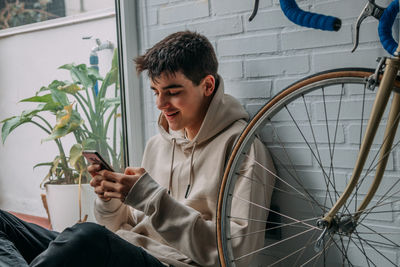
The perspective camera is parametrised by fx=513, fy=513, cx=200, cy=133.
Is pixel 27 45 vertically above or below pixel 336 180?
above

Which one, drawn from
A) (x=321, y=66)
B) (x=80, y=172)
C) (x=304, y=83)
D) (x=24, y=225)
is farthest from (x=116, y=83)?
(x=304, y=83)

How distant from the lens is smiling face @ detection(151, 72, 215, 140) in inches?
61.0

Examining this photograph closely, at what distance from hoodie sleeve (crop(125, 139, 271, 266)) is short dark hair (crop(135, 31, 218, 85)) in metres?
0.32

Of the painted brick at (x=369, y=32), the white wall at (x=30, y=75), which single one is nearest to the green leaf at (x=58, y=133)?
the white wall at (x=30, y=75)

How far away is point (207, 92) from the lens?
1594 mm

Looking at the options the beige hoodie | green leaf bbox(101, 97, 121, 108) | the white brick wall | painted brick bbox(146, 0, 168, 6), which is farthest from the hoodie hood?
green leaf bbox(101, 97, 121, 108)

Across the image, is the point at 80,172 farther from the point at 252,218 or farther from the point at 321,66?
the point at 321,66

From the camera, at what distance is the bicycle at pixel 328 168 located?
1173mm

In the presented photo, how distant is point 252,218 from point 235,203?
65 mm

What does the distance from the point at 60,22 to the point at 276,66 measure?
1.19m

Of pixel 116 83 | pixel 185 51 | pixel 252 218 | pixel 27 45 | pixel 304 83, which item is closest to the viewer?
pixel 304 83

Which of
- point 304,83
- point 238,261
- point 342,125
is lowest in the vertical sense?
point 238,261

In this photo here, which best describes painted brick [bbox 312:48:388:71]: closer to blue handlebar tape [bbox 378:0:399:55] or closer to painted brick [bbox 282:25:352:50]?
painted brick [bbox 282:25:352:50]

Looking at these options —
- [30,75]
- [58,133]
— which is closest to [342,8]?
[58,133]
